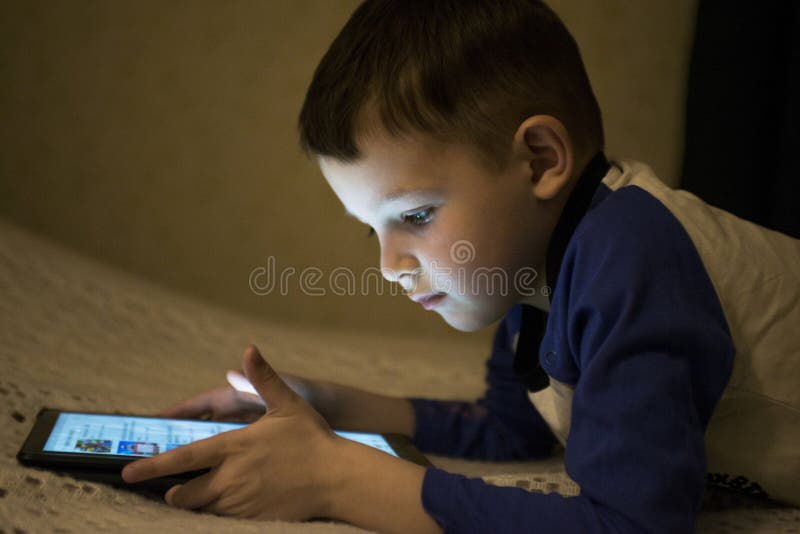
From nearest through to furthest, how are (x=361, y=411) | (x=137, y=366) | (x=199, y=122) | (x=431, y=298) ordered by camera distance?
(x=431, y=298)
(x=361, y=411)
(x=137, y=366)
(x=199, y=122)

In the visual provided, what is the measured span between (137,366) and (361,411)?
37cm

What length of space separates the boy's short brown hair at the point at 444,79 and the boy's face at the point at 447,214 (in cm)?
2

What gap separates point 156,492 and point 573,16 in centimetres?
153

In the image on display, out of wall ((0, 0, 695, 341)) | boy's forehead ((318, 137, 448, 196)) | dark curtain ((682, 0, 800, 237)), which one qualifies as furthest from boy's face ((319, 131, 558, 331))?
wall ((0, 0, 695, 341))

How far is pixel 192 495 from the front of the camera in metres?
0.60

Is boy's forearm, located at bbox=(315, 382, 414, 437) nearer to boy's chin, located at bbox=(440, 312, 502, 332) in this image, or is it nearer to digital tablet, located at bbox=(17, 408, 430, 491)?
digital tablet, located at bbox=(17, 408, 430, 491)

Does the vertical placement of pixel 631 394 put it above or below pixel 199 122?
below

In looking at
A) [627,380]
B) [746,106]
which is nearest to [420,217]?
[627,380]

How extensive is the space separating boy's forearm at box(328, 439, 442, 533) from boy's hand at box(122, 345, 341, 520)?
0.01 meters

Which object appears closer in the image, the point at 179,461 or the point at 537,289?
the point at 179,461

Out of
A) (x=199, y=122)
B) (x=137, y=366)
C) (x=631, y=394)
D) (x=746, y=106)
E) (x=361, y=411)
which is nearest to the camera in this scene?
(x=631, y=394)

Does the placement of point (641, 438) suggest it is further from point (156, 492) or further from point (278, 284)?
point (278, 284)

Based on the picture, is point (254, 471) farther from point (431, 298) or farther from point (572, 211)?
point (572, 211)

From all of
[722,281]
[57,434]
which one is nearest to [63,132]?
[57,434]
